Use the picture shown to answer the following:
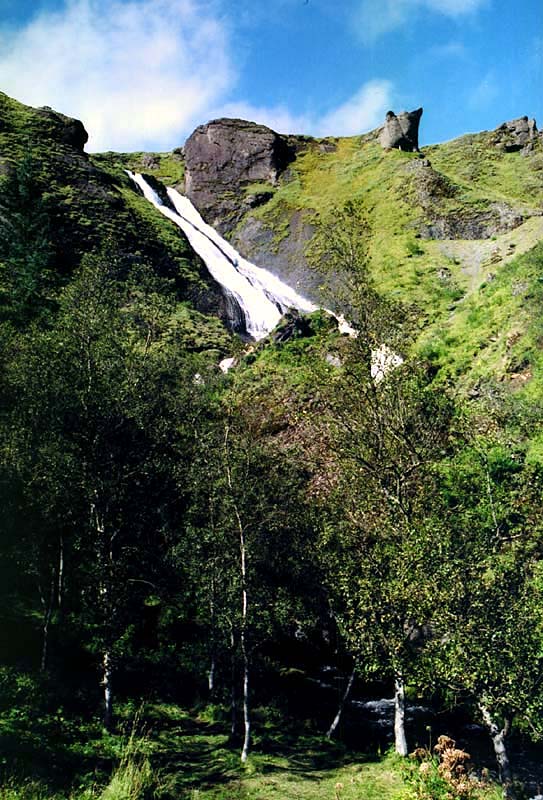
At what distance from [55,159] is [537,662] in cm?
9945

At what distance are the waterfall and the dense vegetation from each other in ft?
161

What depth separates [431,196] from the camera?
8281 centimetres

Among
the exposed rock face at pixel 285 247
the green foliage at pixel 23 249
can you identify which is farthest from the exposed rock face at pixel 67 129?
the exposed rock face at pixel 285 247

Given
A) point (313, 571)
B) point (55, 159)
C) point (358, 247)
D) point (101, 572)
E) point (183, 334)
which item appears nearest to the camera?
point (101, 572)

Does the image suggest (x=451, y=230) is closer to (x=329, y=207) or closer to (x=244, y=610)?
(x=329, y=207)

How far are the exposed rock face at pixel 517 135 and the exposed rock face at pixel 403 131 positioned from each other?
64.8 ft

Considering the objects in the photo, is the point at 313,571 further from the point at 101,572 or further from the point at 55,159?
the point at 55,159

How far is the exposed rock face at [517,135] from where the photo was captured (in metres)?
110

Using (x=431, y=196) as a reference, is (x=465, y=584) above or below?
below

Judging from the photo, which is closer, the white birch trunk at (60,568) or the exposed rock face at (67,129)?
the white birch trunk at (60,568)

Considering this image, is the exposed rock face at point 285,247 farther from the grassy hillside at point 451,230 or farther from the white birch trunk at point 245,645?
the white birch trunk at point 245,645

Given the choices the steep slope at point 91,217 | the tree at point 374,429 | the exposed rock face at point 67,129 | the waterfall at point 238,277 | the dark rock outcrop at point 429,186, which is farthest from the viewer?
the exposed rock face at point 67,129

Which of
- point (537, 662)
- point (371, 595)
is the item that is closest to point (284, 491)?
point (371, 595)

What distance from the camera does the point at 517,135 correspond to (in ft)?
369
